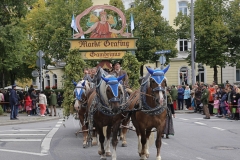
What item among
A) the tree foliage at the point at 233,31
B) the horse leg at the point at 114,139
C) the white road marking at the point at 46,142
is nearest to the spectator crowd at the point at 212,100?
the white road marking at the point at 46,142

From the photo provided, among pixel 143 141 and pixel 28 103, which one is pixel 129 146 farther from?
pixel 28 103

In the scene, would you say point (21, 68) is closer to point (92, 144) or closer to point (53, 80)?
point (53, 80)

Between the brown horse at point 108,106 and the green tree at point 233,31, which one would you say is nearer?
the brown horse at point 108,106

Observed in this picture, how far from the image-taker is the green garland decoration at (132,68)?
49.4 feet

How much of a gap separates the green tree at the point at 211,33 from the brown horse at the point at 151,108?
93.9 feet

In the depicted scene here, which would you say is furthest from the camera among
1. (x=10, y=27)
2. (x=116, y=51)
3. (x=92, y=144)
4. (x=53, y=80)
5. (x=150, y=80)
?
(x=53, y=80)

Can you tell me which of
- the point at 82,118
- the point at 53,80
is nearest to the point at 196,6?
the point at 53,80

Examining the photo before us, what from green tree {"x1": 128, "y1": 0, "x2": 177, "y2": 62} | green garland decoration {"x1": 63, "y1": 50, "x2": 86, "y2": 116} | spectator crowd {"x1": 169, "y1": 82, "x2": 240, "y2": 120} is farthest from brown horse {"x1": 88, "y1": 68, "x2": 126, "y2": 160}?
green tree {"x1": 128, "y1": 0, "x2": 177, "y2": 62}

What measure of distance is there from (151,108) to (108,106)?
0.97 m

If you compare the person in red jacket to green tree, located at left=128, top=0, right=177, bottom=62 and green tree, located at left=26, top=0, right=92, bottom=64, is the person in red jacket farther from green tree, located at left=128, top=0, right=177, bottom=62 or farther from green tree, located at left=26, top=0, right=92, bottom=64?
green tree, located at left=128, top=0, right=177, bottom=62

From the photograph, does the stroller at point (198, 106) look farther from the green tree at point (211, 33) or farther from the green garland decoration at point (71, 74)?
the green garland decoration at point (71, 74)

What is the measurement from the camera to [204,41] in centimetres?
3872

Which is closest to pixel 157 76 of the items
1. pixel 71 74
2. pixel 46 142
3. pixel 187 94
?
pixel 46 142

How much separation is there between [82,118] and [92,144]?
814mm
